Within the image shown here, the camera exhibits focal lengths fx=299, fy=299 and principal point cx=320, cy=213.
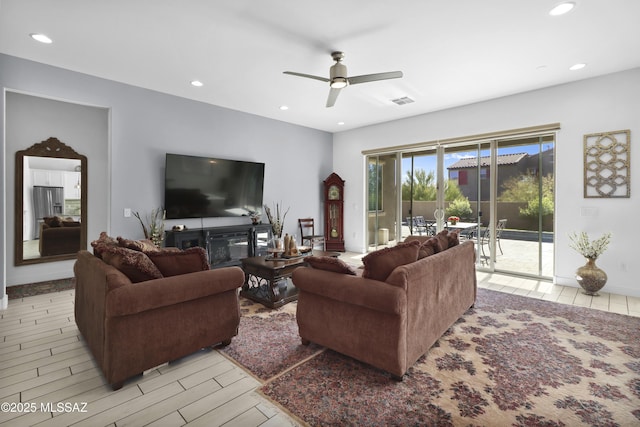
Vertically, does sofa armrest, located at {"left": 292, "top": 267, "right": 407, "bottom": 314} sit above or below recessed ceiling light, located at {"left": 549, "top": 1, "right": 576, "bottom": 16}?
below

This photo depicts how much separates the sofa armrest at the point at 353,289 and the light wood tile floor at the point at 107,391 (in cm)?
78

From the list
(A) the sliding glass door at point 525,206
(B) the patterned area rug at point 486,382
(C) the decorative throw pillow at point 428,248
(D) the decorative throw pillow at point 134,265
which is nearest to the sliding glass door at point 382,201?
(A) the sliding glass door at point 525,206

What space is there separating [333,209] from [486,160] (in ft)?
10.8

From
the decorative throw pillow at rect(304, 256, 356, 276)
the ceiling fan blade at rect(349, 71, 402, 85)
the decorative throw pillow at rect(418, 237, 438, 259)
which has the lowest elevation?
the decorative throw pillow at rect(304, 256, 356, 276)

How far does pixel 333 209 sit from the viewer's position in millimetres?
7070

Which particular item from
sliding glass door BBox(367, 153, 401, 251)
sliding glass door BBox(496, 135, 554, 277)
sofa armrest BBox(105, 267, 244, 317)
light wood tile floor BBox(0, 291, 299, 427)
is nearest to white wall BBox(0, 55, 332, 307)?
light wood tile floor BBox(0, 291, 299, 427)

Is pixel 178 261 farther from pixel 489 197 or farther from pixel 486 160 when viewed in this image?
pixel 486 160

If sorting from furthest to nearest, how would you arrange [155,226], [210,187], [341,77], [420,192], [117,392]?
1. [420,192]
2. [210,187]
3. [155,226]
4. [341,77]
5. [117,392]

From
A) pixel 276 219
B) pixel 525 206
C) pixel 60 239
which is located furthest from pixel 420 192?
pixel 60 239

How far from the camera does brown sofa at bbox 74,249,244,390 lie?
192cm

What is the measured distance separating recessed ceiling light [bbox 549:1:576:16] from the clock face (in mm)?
4834

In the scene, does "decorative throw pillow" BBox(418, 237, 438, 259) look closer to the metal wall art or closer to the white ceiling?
the white ceiling

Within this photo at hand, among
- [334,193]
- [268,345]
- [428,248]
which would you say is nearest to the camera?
[268,345]

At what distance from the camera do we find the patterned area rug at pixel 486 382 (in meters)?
1.74
